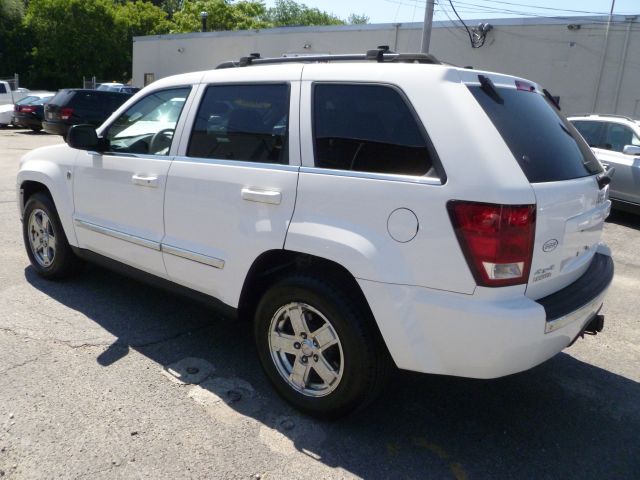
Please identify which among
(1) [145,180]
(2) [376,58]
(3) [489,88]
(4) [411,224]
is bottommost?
(1) [145,180]

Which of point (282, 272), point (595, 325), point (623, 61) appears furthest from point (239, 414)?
point (623, 61)

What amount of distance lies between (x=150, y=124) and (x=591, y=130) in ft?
25.6

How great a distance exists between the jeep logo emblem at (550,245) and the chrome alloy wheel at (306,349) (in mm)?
1081

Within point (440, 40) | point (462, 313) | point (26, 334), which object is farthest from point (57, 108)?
point (462, 313)

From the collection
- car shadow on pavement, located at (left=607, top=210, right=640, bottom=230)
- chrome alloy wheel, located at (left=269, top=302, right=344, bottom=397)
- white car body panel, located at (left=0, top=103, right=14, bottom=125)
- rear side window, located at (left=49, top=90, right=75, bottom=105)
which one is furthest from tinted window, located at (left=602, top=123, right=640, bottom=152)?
white car body panel, located at (left=0, top=103, right=14, bottom=125)

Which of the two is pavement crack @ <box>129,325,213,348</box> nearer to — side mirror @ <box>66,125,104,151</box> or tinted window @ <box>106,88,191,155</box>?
tinted window @ <box>106,88,191,155</box>

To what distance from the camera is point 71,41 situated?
4606 cm

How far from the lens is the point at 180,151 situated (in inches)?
144

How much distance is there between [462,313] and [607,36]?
19.0 metres

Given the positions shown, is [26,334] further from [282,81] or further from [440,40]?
[440,40]

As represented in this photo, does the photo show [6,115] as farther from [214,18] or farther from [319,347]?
[214,18]

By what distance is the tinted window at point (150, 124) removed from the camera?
3.83 m

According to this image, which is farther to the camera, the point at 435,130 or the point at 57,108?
the point at 57,108

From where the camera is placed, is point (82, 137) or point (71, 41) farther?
point (71, 41)
